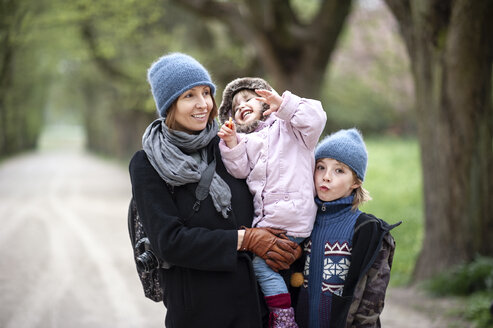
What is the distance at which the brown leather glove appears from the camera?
2.38 metres

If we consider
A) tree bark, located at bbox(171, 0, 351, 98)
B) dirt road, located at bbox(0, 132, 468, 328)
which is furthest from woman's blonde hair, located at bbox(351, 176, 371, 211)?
tree bark, located at bbox(171, 0, 351, 98)

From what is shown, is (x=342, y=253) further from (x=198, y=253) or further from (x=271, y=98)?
(x=271, y=98)

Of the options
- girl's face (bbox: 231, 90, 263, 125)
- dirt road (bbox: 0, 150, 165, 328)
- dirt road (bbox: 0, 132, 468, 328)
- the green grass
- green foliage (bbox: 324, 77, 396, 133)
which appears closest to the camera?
girl's face (bbox: 231, 90, 263, 125)

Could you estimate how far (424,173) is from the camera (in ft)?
22.3

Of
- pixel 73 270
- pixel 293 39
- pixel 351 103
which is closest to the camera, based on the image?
pixel 73 270

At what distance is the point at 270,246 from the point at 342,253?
0.37 m

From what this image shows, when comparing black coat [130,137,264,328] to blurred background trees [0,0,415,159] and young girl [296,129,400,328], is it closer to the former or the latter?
young girl [296,129,400,328]

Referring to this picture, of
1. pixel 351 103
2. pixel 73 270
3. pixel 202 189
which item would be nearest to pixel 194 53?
pixel 73 270

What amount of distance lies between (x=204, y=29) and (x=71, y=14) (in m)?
5.10

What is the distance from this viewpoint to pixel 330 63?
19594mm

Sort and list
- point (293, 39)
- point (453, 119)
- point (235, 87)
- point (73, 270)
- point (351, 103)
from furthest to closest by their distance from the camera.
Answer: point (351, 103)
point (293, 39)
point (73, 270)
point (453, 119)
point (235, 87)

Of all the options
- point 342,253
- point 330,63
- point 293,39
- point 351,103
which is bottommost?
point 342,253

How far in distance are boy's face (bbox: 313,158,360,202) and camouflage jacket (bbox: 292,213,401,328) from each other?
0.18 meters

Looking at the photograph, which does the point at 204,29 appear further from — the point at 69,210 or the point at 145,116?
the point at 69,210
